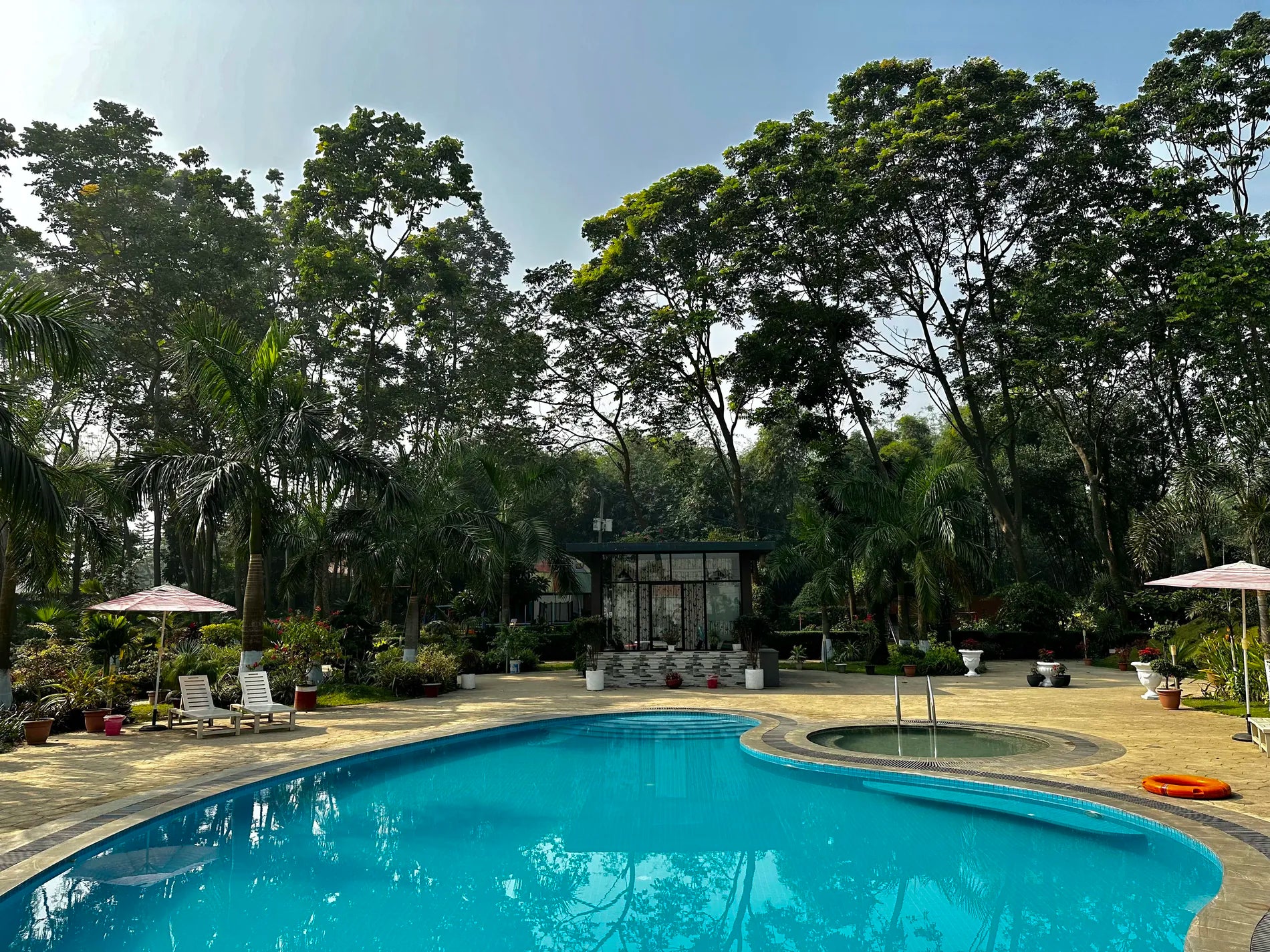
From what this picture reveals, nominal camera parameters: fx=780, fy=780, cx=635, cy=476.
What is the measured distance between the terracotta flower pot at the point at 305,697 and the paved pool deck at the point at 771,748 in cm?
50

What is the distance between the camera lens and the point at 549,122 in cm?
1655

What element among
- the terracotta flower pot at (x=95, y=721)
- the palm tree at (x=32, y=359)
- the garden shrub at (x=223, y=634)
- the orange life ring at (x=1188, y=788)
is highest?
the palm tree at (x=32, y=359)

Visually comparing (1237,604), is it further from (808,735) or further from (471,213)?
(471,213)

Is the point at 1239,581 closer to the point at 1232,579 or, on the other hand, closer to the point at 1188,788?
the point at 1232,579

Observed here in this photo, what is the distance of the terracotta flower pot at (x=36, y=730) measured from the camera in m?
11.1

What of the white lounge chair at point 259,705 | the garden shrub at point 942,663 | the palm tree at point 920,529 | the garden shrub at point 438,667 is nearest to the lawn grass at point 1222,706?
the palm tree at point 920,529

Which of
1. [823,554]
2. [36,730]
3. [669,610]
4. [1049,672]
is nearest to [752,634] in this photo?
[669,610]

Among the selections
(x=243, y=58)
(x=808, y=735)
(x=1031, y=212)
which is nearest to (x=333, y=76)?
(x=243, y=58)

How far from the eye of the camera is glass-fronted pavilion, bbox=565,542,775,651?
Result: 851 inches

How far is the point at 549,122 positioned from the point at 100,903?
50.2 ft

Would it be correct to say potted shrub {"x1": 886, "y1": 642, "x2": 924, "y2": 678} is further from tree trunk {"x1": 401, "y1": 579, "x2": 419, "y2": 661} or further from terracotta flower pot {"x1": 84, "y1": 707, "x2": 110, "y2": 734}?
terracotta flower pot {"x1": 84, "y1": 707, "x2": 110, "y2": 734}

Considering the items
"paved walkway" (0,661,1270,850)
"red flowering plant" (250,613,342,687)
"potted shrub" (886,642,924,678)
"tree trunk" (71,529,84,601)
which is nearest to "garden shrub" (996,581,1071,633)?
"paved walkway" (0,661,1270,850)

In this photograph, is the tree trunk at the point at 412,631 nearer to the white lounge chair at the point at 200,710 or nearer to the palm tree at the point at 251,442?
the palm tree at the point at 251,442

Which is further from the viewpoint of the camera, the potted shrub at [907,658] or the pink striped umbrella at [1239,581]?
the potted shrub at [907,658]
